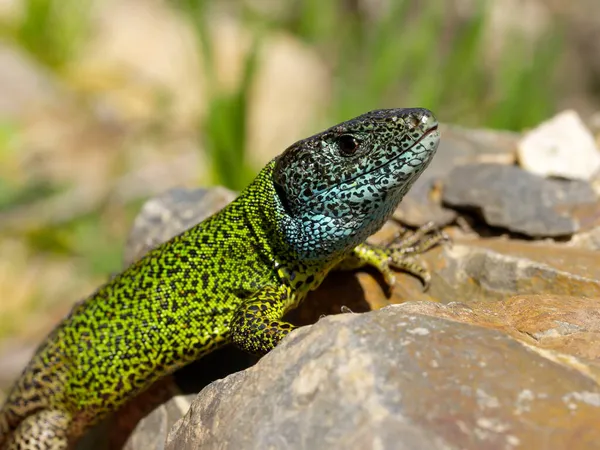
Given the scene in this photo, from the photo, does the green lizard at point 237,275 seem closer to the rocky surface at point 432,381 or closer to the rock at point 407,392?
the rocky surface at point 432,381

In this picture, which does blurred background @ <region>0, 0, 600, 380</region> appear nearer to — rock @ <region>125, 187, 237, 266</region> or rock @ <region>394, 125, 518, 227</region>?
rock @ <region>394, 125, 518, 227</region>

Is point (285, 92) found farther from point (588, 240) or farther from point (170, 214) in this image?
point (588, 240)

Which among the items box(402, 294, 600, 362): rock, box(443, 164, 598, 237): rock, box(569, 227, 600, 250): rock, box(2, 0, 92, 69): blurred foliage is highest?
box(2, 0, 92, 69): blurred foliage

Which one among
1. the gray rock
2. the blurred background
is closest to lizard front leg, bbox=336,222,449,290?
the gray rock

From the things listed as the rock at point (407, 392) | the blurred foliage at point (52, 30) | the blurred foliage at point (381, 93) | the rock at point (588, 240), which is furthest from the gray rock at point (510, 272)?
the blurred foliage at point (52, 30)

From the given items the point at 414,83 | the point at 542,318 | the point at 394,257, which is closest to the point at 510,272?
the point at 394,257

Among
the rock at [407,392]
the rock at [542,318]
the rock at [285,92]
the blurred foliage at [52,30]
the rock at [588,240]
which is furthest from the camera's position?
the blurred foliage at [52,30]
